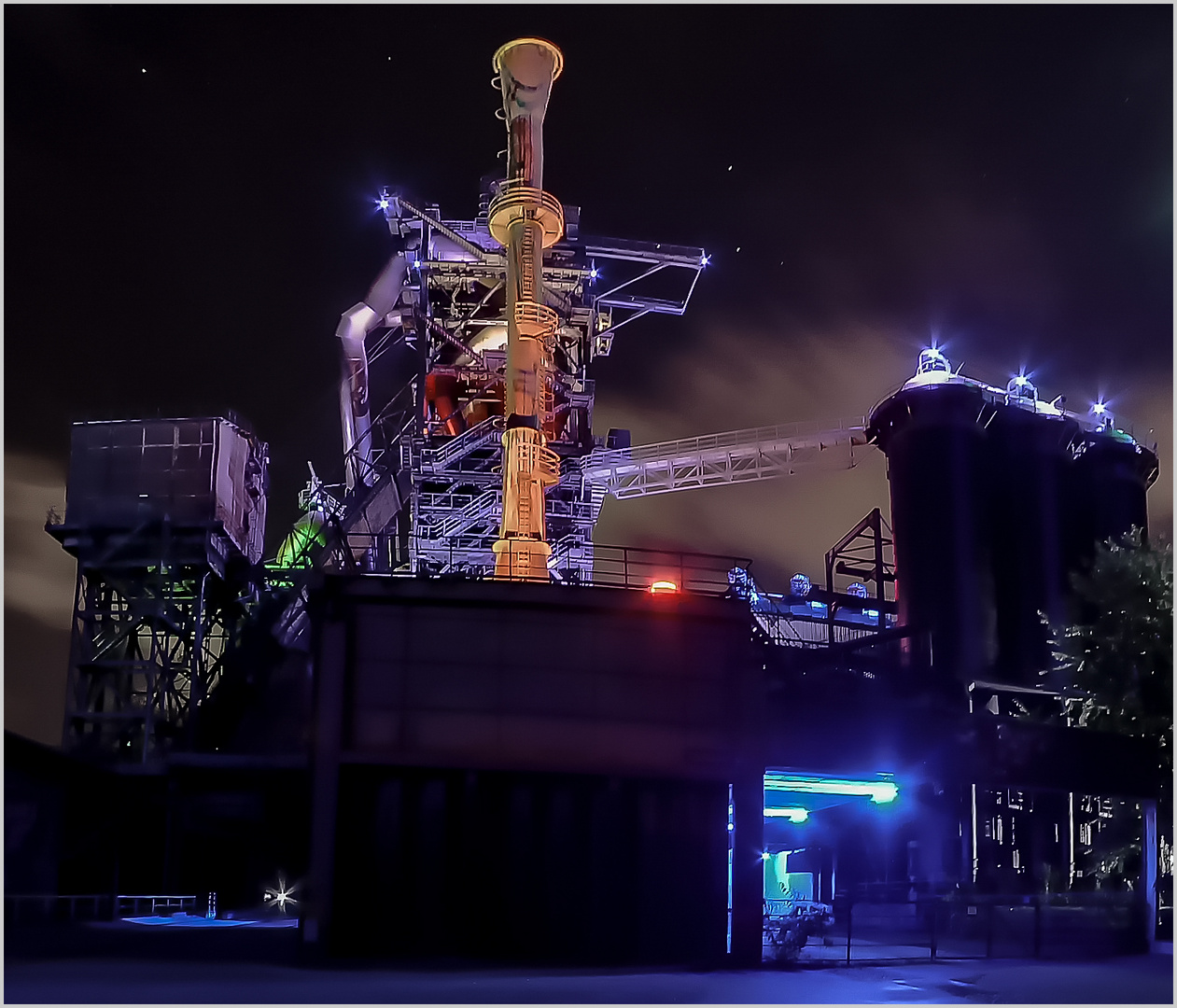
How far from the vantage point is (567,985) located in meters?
18.4

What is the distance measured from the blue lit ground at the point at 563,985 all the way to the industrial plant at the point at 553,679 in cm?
160

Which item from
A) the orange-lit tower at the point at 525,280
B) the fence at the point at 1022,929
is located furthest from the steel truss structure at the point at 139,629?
the fence at the point at 1022,929

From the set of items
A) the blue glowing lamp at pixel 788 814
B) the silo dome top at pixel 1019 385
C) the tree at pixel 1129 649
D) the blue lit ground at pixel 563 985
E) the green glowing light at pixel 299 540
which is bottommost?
the blue lit ground at pixel 563 985

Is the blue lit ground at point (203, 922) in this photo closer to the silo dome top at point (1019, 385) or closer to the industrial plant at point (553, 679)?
the industrial plant at point (553, 679)

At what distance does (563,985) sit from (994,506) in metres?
46.4

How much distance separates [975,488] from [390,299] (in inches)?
1189

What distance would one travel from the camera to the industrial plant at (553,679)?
848 inches

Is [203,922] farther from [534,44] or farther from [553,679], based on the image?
[534,44]

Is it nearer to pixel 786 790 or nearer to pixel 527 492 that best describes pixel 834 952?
pixel 786 790

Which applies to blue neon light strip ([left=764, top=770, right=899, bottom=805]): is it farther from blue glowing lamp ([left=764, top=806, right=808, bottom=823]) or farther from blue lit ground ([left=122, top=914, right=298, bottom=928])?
blue lit ground ([left=122, top=914, right=298, bottom=928])

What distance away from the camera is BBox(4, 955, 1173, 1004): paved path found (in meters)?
17.0

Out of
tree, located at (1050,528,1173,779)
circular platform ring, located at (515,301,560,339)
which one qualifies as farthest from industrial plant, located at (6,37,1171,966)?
tree, located at (1050,528,1173,779)

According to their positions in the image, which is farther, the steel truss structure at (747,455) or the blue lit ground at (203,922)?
the steel truss structure at (747,455)

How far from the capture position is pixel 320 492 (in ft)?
175
